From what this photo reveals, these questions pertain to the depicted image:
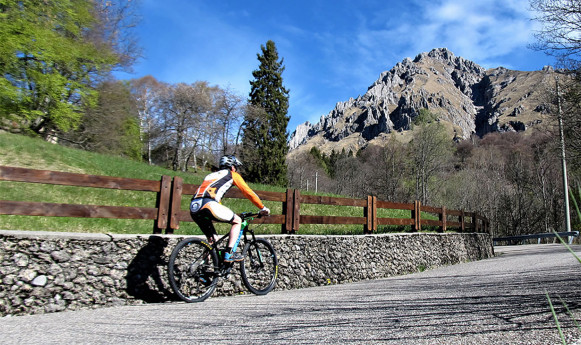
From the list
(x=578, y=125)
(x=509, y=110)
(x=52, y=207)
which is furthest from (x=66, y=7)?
(x=509, y=110)

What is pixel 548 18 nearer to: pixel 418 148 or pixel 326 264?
pixel 326 264

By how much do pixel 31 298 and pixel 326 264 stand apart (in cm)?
557

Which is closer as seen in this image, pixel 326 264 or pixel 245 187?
pixel 245 187

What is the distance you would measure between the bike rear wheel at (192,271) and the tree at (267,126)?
3259cm

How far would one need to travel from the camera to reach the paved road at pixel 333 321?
2.85m

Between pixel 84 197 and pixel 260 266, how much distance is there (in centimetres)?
790

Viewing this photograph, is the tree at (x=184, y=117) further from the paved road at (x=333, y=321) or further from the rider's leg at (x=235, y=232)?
the paved road at (x=333, y=321)

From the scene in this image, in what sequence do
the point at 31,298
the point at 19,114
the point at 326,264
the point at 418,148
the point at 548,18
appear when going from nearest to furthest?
the point at 31,298, the point at 326,264, the point at 548,18, the point at 19,114, the point at 418,148

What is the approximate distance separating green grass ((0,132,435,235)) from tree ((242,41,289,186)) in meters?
20.9

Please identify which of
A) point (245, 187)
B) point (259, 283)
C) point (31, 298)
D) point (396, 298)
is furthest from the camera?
point (259, 283)

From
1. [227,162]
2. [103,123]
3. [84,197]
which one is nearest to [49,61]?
[103,123]

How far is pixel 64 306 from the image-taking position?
480cm

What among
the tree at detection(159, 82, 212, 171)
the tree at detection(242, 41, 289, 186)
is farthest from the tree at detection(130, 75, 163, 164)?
the tree at detection(242, 41, 289, 186)

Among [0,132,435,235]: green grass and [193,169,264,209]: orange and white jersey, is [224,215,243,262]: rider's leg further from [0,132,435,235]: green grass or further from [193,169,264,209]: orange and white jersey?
[0,132,435,235]: green grass
